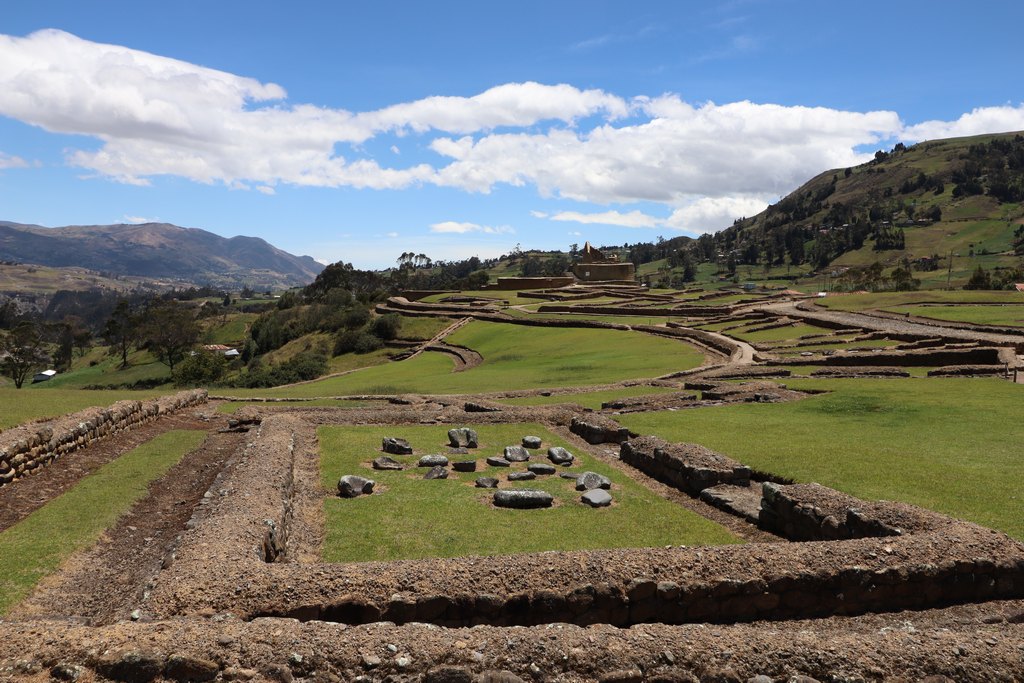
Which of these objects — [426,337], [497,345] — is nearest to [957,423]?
[497,345]

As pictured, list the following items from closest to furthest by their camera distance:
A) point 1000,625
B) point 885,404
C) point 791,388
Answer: point 1000,625
point 885,404
point 791,388

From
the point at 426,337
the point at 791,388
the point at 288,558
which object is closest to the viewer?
the point at 288,558

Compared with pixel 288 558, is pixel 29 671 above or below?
above

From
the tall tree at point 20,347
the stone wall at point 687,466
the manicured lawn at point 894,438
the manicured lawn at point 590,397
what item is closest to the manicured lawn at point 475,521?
the stone wall at point 687,466

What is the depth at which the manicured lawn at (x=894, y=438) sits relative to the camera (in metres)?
11.8

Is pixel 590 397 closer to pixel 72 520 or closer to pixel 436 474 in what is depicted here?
pixel 436 474

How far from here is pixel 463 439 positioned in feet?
54.4

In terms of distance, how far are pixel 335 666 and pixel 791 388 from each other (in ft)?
76.4

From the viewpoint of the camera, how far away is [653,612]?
8.00 m

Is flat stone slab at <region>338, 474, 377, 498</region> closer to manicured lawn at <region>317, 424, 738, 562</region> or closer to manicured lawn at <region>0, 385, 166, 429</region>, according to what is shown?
manicured lawn at <region>317, 424, 738, 562</region>

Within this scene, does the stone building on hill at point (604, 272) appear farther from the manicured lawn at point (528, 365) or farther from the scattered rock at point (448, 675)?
the scattered rock at point (448, 675)

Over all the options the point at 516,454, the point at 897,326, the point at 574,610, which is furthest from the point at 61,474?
the point at 897,326

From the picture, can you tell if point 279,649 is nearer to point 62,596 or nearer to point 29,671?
point 29,671

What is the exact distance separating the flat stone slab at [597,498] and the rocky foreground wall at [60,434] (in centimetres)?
1149
